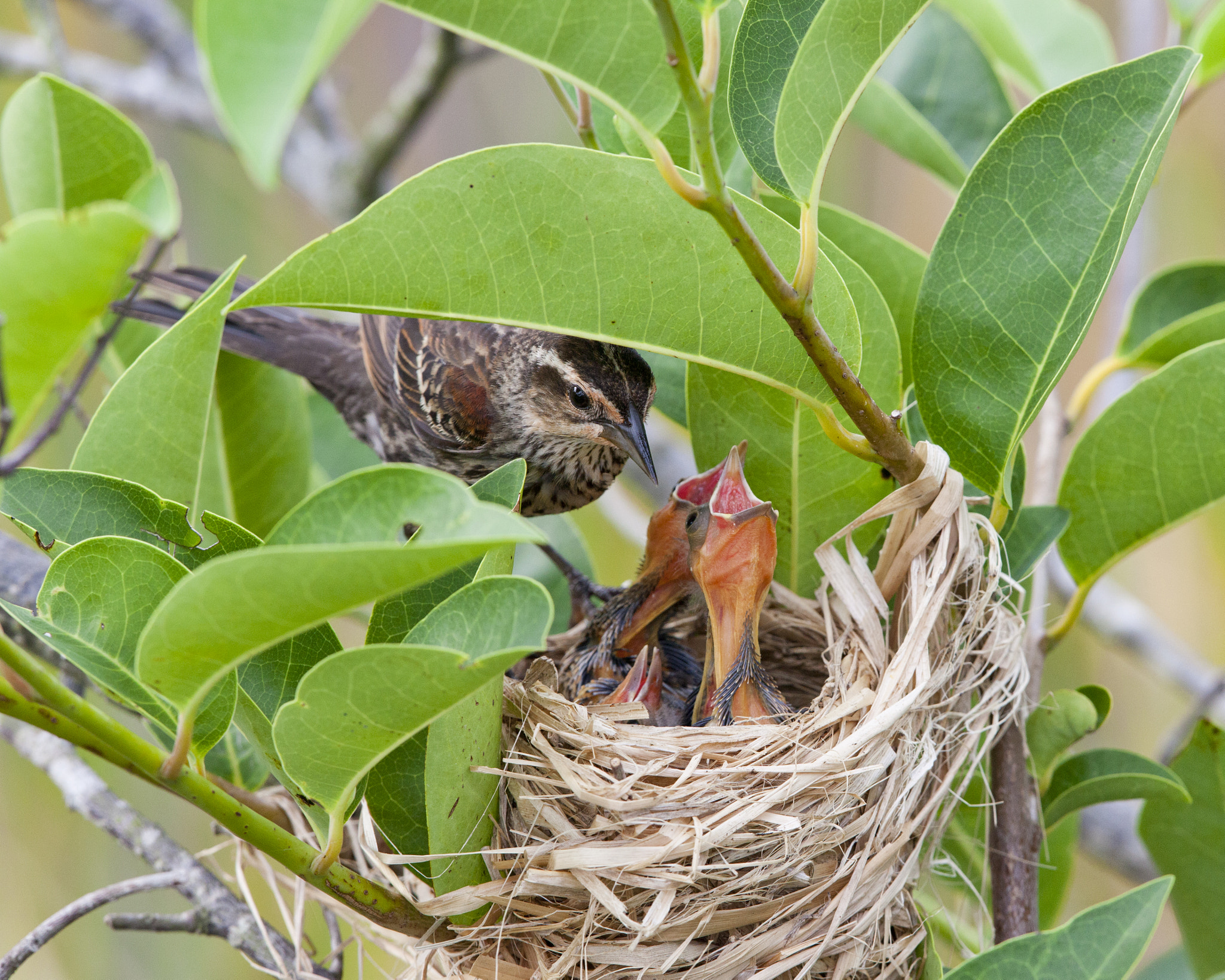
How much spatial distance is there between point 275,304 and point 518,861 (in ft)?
2.20

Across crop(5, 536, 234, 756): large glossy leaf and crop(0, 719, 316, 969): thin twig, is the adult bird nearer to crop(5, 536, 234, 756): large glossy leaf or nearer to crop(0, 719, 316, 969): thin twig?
crop(0, 719, 316, 969): thin twig

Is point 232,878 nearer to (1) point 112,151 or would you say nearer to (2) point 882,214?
(1) point 112,151

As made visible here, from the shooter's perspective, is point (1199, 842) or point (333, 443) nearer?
point (1199, 842)

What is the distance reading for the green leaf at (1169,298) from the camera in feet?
5.40

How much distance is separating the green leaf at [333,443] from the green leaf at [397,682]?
1344mm

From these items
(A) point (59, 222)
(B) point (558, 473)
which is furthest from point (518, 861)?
(B) point (558, 473)

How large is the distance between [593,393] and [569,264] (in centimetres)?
81

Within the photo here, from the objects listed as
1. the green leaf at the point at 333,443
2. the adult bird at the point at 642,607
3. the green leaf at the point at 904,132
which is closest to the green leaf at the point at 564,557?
the adult bird at the point at 642,607

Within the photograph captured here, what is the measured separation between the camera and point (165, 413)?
3.67 ft

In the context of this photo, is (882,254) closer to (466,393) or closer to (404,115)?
(466,393)

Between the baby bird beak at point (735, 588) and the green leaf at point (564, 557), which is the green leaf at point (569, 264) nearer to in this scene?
the baby bird beak at point (735, 588)

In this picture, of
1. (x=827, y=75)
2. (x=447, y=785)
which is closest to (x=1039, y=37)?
(x=827, y=75)

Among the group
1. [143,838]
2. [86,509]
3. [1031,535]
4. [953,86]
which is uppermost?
[953,86]

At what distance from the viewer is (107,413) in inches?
43.8
